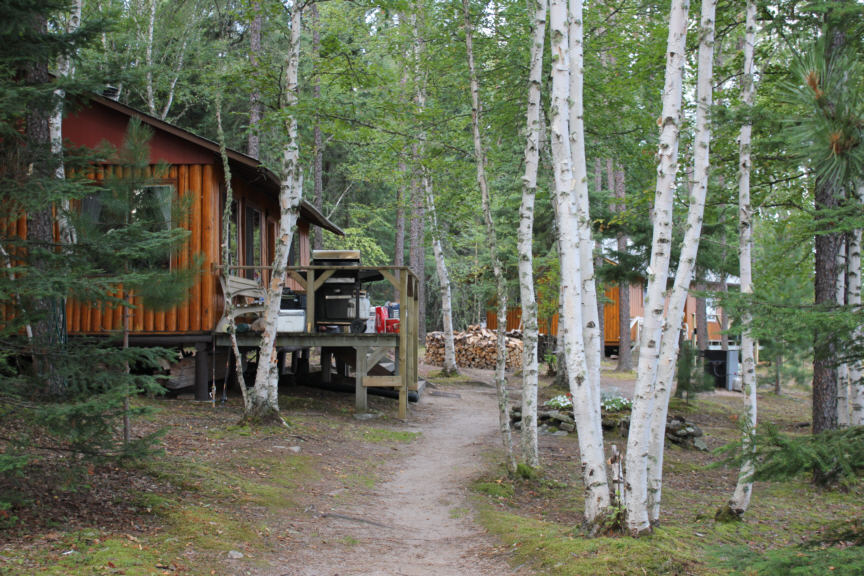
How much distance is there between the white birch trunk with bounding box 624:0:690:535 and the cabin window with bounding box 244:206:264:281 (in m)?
10.3

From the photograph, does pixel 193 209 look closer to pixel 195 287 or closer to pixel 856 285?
pixel 195 287

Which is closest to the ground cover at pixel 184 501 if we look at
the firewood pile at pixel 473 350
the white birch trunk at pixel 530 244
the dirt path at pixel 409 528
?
the dirt path at pixel 409 528

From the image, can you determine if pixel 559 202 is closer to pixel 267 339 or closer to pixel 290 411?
pixel 267 339

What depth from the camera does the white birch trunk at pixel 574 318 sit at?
5.58m

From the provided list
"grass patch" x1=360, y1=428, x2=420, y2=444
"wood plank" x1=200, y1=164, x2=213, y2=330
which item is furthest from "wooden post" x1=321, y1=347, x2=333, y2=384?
"grass patch" x1=360, y1=428, x2=420, y2=444

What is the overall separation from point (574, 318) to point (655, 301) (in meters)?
0.65

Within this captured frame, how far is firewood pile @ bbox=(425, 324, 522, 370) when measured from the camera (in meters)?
23.7

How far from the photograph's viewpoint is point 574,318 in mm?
5676

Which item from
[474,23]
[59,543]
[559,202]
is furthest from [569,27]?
[59,543]

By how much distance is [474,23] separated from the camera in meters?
10.3

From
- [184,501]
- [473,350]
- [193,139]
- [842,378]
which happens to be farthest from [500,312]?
[473,350]

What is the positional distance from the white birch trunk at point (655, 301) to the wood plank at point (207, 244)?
811cm

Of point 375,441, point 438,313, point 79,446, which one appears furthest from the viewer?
point 438,313

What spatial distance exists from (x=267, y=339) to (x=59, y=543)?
5.22 m
